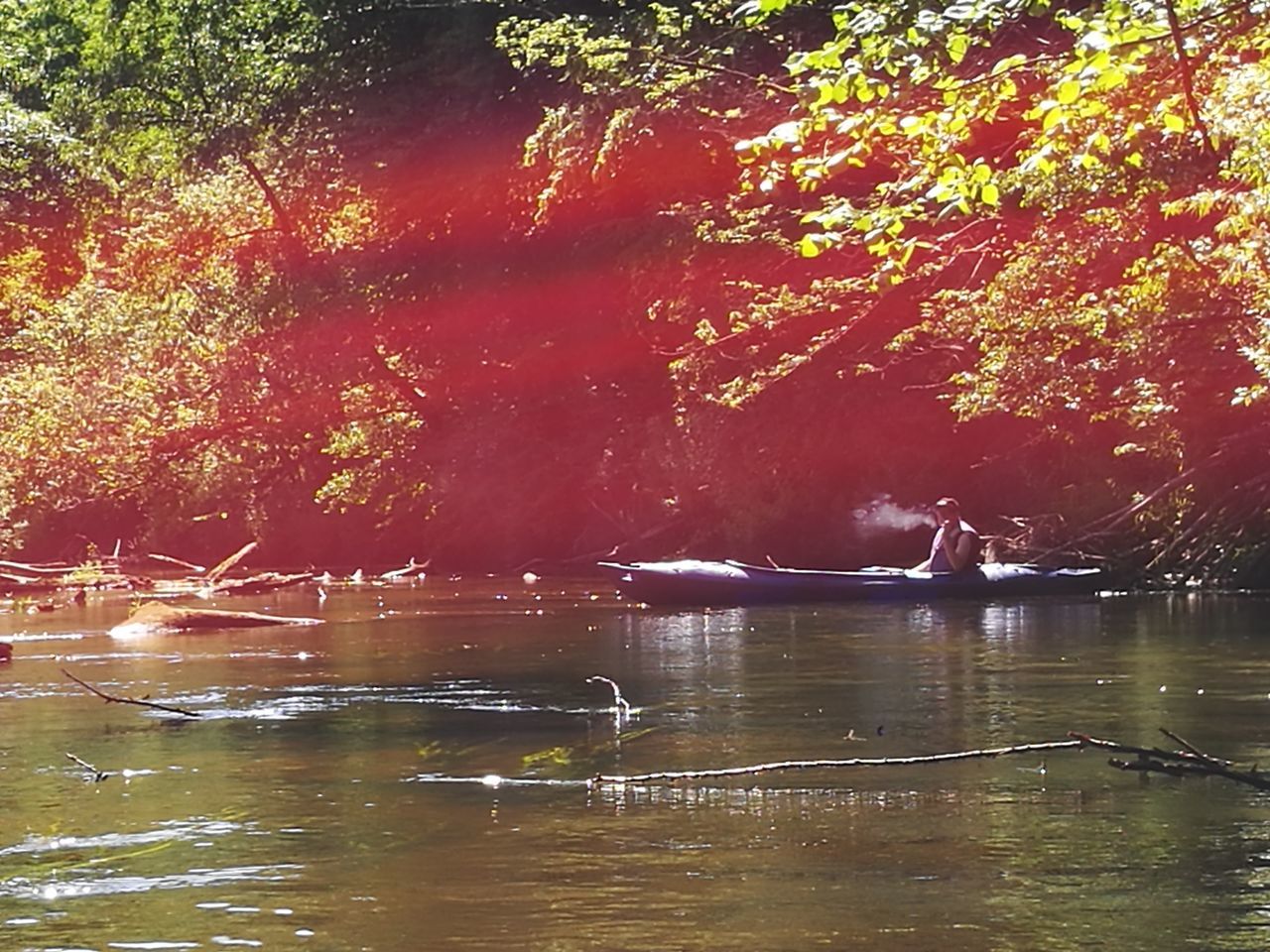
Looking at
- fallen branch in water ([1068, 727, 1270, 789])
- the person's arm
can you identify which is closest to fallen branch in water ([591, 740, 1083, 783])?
fallen branch in water ([1068, 727, 1270, 789])

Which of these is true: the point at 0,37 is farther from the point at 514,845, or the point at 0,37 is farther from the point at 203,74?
the point at 514,845

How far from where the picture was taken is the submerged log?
21.5 meters

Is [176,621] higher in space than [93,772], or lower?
higher

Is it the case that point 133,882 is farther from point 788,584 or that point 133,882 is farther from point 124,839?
point 788,584

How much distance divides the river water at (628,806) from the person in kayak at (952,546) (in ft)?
25.2

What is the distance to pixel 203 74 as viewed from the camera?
4312 centimetres

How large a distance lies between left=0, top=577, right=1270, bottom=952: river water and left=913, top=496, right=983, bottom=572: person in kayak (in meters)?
7.67

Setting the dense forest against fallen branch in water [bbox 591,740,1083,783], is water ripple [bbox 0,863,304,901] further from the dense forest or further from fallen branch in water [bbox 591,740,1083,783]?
the dense forest

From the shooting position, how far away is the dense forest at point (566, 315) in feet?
86.6

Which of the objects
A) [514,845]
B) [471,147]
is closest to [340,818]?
[514,845]

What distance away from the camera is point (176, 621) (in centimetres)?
2172

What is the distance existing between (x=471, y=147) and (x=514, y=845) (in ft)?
102

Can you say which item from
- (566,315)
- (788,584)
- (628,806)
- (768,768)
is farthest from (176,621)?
(566,315)

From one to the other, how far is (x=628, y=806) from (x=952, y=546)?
1679 centimetres
